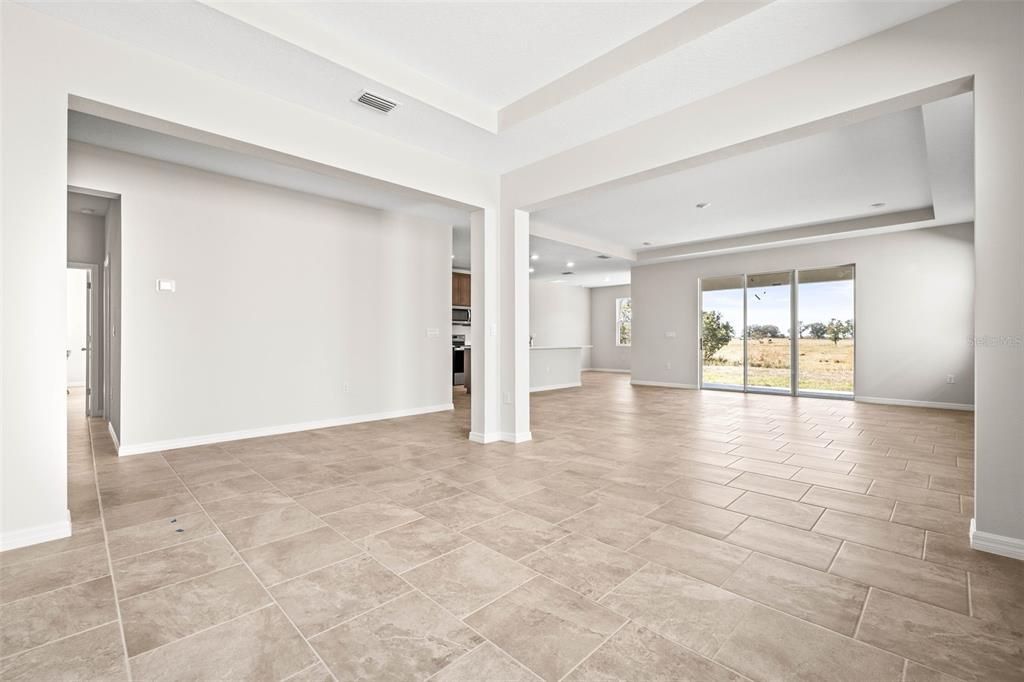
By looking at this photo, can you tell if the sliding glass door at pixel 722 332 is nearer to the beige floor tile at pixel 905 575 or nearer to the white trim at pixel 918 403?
the white trim at pixel 918 403

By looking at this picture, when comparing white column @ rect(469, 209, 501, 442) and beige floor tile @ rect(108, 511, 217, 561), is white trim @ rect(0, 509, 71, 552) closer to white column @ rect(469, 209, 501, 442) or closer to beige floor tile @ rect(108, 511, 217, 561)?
beige floor tile @ rect(108, 511, 217, 561)

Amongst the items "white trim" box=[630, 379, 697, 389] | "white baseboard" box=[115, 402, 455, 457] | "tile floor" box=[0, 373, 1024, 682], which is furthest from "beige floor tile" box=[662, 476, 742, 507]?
"white trim" box=[630, 379, 697, 389]

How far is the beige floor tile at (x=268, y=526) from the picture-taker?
2.44m

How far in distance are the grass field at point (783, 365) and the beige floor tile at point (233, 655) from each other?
8.92m

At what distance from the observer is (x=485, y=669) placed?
4.80ft

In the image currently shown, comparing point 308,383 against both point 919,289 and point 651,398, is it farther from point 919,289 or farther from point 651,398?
point 919,289

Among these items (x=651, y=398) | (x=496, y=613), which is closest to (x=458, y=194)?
(x=496, y=613)

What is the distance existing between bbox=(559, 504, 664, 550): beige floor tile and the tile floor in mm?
16

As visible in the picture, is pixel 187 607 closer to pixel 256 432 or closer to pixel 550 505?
pixel 550 505

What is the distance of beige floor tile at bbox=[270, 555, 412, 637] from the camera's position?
5.72ft

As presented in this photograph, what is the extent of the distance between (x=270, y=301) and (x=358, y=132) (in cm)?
236

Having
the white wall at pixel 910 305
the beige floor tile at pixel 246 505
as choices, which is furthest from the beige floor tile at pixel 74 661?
the white wall at pixel 910 305

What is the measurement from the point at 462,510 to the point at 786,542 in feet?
5.79

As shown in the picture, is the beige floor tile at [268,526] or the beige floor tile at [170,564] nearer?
the beige floor tile at [170,564]
